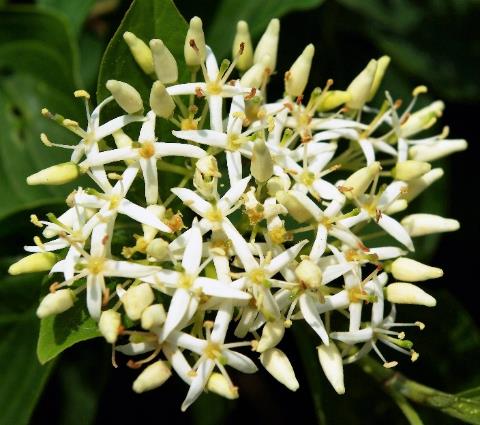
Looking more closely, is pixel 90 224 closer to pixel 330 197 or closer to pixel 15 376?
pixel 330 197

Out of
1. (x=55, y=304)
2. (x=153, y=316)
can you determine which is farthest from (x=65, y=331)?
(x=153, y=316)

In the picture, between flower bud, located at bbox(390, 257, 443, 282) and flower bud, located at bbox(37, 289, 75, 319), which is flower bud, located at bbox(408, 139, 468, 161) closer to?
flower bud, located at bbox(390, 257, 443, 282)

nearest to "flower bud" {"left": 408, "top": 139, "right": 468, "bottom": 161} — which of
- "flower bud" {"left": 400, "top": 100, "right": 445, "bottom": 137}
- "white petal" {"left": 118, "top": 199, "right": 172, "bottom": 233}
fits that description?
"flower bud" {"left": 400, "top": 100, "right": 445, "bottom": 137}

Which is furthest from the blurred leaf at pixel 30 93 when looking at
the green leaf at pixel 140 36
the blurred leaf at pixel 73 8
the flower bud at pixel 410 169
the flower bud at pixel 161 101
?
the flower bud at pixel 410 169

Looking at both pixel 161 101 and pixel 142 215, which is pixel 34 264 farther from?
pixel 161 101

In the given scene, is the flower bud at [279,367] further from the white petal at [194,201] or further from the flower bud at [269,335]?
the white petal at [194,201]

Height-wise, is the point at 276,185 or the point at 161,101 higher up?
the point at 161,101
